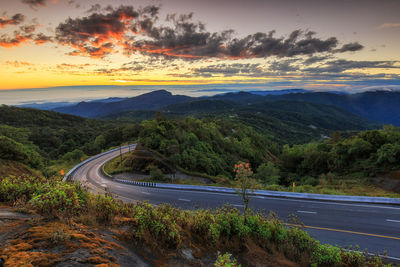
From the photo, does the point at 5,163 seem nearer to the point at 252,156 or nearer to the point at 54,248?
the point at 54,248

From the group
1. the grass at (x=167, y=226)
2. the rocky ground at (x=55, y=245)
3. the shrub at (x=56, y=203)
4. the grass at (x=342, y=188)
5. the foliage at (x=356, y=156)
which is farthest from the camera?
the foliage at (x=356, y=156)

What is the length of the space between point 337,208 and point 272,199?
17.2ft

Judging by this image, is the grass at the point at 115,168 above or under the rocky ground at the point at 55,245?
under

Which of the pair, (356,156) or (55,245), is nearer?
(55,245)

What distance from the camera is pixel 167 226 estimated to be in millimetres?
5844

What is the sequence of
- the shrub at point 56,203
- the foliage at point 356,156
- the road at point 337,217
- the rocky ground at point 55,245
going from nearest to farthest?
the rocky ground at point 55,245 → the shrub at point 56,203 → the road at point 337,217 → the foliage at point 356,156

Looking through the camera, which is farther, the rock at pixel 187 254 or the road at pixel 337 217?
the road at pixel 337 217

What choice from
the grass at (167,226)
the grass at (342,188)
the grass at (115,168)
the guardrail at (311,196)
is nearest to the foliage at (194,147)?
the grass at (342,188)

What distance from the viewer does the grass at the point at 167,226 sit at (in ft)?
17.9

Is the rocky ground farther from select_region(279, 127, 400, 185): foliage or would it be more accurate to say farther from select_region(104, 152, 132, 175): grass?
select_region(279, 127, 400, 185): foliage

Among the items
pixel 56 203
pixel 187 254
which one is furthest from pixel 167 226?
pixel 56 203

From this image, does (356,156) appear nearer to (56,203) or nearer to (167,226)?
(167,226)

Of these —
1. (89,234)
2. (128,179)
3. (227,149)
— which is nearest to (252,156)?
(227,149)

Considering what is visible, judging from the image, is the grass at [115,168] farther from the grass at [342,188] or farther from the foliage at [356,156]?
the foliage at [356,156]
